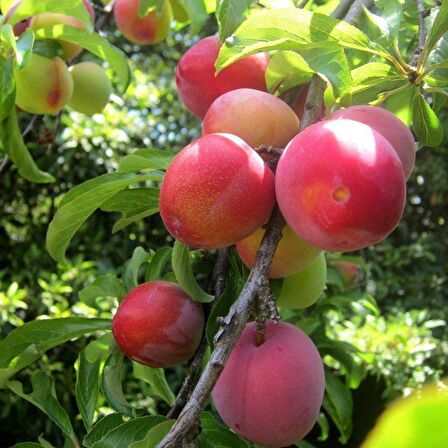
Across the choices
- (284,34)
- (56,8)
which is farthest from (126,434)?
(56,8)

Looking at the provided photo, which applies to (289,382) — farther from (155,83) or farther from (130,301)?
(155,83)

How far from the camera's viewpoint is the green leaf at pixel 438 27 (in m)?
0.56

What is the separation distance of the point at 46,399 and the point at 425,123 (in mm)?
592

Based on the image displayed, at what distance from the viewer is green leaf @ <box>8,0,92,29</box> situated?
86 centimetres

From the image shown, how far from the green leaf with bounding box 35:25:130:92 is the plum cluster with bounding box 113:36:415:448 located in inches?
12.5

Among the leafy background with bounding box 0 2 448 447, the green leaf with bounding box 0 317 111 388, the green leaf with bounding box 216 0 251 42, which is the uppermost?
the green leaf with bounding box 216 0 251 42

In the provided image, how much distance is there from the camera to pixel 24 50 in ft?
2.58

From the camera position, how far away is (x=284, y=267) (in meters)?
0.58

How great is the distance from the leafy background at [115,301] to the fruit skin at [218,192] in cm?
55

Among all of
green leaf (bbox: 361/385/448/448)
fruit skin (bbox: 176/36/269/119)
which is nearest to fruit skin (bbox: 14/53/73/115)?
fruit skin (bbox: 176/36/269/119)

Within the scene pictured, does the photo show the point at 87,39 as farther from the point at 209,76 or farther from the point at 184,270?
the point at 184,270

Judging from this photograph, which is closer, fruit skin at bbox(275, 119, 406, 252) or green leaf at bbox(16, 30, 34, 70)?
fruit skin at bbox(275, 119, 406, 252)

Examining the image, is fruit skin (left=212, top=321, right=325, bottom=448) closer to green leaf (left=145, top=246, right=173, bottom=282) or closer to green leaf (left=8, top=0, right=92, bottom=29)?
green leaf (left=145, top=246, right=173, bottom=282)

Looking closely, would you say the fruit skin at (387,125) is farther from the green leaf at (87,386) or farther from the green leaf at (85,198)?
the green leaf at (87,386)
